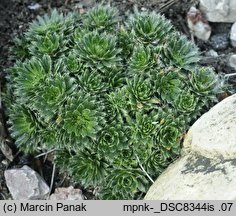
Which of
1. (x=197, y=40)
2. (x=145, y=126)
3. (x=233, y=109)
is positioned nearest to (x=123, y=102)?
(x=145, y=126)

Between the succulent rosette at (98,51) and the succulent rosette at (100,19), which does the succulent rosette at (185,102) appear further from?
the succulent rosette at (100,19)

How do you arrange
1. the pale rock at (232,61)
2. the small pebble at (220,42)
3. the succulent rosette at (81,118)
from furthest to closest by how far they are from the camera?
the small pebble at (220,42)
the pale rock at (232,61)
the succulent rosette at (81,118)

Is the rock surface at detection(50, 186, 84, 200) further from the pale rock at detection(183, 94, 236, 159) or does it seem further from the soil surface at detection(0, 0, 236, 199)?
the soil surface at detection(0, 0, 236, 199)

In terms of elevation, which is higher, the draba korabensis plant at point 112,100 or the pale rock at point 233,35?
the pale rock at point 233,35

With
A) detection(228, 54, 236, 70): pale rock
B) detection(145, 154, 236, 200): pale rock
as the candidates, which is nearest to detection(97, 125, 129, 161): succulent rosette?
detection(145, 154, 236, 200): pale rock

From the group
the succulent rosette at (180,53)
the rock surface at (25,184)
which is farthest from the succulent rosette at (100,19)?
the rock surface at (25,184)

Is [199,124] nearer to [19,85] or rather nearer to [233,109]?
[233,109]

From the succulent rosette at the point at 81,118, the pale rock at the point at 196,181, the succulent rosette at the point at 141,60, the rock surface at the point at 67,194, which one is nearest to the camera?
the pale rock at the point at 196,181
